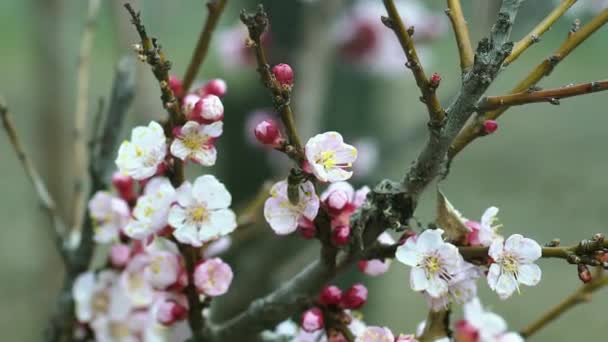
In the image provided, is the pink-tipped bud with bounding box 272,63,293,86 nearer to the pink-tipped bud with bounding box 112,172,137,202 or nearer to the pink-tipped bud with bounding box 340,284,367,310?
the pink-tipped bud with bounding box 340,284,367,310

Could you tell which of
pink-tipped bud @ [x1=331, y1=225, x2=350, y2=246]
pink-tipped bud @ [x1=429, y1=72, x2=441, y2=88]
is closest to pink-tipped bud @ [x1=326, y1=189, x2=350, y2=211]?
pink-tipped bud @ [x1=331, y1=225, x2=350, y2=246]

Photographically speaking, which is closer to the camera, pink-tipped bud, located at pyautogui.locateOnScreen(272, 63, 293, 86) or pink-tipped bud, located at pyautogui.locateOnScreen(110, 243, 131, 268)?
pink-tipped bud, located at pyautogui.locateOnScreen(272, 63, 293, 86)

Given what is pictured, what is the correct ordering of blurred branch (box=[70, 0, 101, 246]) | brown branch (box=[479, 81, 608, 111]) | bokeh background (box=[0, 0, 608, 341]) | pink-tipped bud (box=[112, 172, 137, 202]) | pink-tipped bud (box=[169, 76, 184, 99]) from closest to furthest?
brown branch (box=[479, 81, 608, 111]), pink-tipped bud (box=[169, 76, 184, 99]), pink-tipped bud (box=[112, 172, 137, 202]), blurred branch (box=[70, 0, 101, 246]), bokeh background (box=[0, 0, 608, 341])

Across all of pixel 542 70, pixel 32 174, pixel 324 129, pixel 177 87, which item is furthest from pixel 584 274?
pixel 324 129

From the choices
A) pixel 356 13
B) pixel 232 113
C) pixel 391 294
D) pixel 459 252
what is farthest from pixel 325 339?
pixel 391 294

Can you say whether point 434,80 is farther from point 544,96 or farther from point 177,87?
point 177,87

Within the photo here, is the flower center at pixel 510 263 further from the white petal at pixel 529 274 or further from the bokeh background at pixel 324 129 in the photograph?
the bokeh background at pixel 324 129
